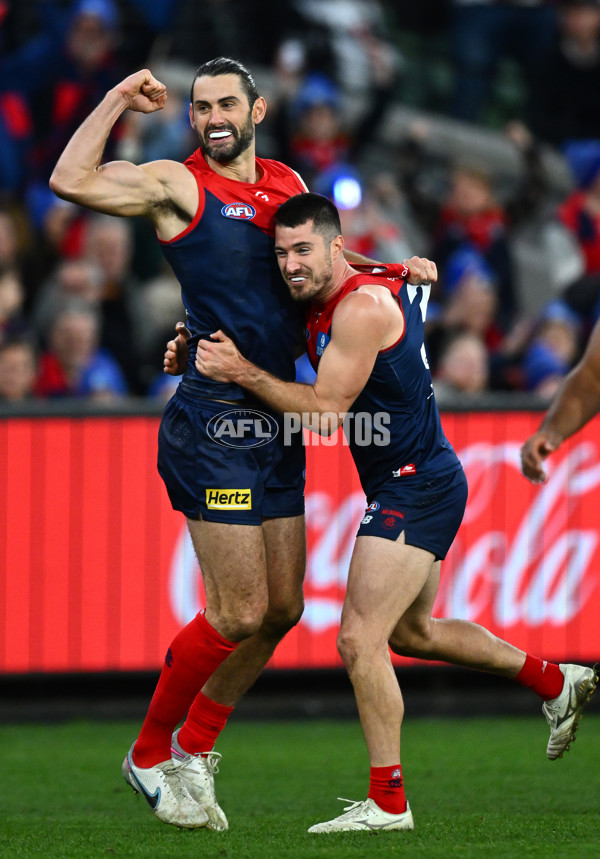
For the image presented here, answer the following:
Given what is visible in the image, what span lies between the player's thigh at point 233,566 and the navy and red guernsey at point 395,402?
56 centimetres

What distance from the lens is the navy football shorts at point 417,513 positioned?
5.11m

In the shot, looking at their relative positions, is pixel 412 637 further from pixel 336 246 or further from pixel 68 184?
pixel 68 184

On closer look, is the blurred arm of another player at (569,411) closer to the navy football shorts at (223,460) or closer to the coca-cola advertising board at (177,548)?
the navy football shorts at (223,460)

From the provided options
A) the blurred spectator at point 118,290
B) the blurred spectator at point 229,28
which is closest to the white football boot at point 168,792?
the blurred spectator at point 118,290

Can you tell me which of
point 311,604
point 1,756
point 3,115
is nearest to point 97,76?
point 3,115

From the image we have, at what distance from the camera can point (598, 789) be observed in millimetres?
5863

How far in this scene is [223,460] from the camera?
5.10 metres

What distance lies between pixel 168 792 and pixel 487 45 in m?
9.78

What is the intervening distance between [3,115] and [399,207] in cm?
354

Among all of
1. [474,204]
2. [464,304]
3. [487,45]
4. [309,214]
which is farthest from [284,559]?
[487,45]

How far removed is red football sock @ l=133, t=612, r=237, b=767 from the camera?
5.12 m

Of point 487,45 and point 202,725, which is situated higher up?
point 487,45

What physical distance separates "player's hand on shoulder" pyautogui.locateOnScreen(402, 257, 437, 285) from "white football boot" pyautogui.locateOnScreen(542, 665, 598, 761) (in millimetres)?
1782

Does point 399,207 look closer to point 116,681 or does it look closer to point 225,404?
point 116,681
